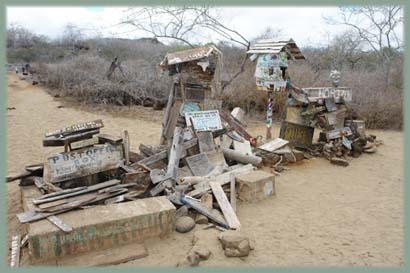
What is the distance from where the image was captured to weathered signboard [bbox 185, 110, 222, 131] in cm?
652

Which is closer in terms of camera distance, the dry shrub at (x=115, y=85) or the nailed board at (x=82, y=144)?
the nailed board at (x=82, y=144)

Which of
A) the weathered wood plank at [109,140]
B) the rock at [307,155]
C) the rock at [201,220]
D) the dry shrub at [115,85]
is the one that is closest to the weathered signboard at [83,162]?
the weathered wood plank at [109,140]

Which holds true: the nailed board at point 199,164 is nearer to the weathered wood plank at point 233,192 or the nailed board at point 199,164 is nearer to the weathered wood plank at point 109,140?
the weathered wood plank at point 233,192

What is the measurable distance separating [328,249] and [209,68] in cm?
372

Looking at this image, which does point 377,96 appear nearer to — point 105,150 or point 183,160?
point 183,160

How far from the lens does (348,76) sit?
580 inches

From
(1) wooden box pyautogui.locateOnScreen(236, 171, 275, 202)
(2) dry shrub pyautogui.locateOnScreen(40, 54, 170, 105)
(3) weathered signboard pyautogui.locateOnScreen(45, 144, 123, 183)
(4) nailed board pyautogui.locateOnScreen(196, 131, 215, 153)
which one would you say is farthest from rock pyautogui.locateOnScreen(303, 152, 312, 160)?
(2) dry shrub pyautogui.locateOnScreen(40, 54, 170, 105)

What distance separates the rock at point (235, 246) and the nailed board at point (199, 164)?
2.12 m

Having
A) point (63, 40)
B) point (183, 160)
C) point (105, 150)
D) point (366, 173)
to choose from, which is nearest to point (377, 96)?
point (366, 173)

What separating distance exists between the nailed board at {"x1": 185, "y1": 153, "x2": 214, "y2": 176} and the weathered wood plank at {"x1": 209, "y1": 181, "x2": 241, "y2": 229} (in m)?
0.62

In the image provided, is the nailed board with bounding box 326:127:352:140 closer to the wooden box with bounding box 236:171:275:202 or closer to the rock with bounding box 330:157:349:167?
the rock with bounding box 330:157:349:167

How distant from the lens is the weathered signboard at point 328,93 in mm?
8609

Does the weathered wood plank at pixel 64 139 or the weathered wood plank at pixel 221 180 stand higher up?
the weathered wood plank at pixel 64 139

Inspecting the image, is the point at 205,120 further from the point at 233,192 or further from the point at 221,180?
the point at 233,192
